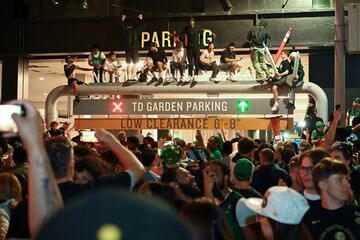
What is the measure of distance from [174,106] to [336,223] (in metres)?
16.6

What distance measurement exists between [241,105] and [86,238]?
63.2 feet

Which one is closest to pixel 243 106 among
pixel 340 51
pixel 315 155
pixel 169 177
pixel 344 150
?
pixel 340 51

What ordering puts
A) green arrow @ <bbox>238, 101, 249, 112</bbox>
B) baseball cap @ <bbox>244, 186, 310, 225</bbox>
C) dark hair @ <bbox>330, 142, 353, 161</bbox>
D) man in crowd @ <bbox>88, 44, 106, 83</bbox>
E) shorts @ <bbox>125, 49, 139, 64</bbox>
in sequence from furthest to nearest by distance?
1. shorts @ <bbox>125, 49, 139, 64</bbox>
2. man in crowd @ <bbox>88, 44, 106, 83</bbox>
3. green arrow @ <bbox>238, 101, 249, 112</bbox>
4. dark hair @ <bbox>330, 142, 353, 161</bbox>
5. baseball cap @ <bbox>244, 186, 310, 225</bbox>

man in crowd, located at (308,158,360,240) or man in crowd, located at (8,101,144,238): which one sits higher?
man in crowd, located at (8,101,144,238)

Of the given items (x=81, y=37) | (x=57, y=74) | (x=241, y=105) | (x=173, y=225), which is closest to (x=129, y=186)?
(x=173, y=225)

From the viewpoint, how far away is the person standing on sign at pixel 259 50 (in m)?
21.1

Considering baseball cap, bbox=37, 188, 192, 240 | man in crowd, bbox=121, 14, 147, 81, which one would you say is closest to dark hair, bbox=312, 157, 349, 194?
baseball cap, bbox=37, 188, 192, 240

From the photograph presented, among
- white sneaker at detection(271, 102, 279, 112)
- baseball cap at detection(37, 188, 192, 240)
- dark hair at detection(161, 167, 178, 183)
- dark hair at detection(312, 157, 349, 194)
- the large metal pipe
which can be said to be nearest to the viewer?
baseball cap at detection(37, 188, 192, 240)

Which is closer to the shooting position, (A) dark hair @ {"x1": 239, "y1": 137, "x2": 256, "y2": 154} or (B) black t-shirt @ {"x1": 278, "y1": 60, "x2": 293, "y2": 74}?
(A) dark hair @ {"x1": 239, "y1": 137, "x2": 256, "y2": 154}

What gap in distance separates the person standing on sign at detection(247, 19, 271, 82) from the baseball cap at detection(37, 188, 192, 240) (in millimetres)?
19931

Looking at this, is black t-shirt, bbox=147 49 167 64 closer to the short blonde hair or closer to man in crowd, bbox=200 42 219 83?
man in crowd, bbox=200 42 219 83

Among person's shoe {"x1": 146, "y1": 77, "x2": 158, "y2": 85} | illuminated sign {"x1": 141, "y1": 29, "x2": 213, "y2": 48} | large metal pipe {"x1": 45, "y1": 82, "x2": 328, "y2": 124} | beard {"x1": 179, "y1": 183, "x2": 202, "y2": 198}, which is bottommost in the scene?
beard {"x1": 179, "y1": 183, "x2": 202, "y2": 198}

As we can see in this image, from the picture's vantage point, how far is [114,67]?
23.0 meters

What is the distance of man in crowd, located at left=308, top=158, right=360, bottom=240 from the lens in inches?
165
